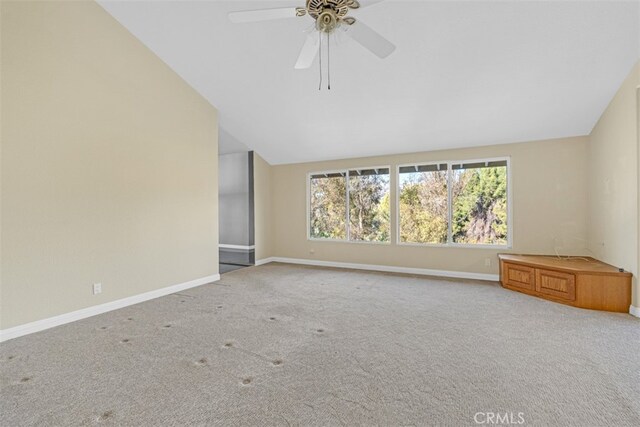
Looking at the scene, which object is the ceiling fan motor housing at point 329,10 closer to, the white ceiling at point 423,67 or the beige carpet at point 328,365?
the white ceiling at point 423,67

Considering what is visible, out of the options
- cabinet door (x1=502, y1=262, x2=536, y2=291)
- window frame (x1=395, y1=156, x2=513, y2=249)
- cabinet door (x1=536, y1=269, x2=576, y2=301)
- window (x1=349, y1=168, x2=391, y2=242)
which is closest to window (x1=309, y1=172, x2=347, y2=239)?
window (x1=349, y1=168, x2=391, y2=242)

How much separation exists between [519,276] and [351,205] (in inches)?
129

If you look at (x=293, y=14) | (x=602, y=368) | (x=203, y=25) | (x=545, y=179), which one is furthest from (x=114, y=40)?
(x=545, y=179)

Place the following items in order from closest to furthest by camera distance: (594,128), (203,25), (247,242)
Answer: (203,25)
(594,128)
(247,242)

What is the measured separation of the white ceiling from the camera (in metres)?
2.97

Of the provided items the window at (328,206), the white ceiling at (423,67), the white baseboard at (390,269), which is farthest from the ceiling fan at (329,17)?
the white baseboard at (390,269)

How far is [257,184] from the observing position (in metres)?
6.69

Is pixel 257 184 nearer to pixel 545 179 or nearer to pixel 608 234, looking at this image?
pixel 545 179

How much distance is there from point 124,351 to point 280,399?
5.28 ft

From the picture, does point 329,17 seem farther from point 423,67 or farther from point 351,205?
point 351,205

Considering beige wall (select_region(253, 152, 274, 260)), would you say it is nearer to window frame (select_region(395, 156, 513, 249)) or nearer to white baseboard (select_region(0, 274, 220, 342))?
white baseboard (select_region(0, 274, 220, 342))

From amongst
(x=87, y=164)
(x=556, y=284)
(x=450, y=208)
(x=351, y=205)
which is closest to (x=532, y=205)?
(x=450, y=208)

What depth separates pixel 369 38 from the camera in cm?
237

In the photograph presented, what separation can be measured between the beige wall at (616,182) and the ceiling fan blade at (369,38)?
2.99 meters
